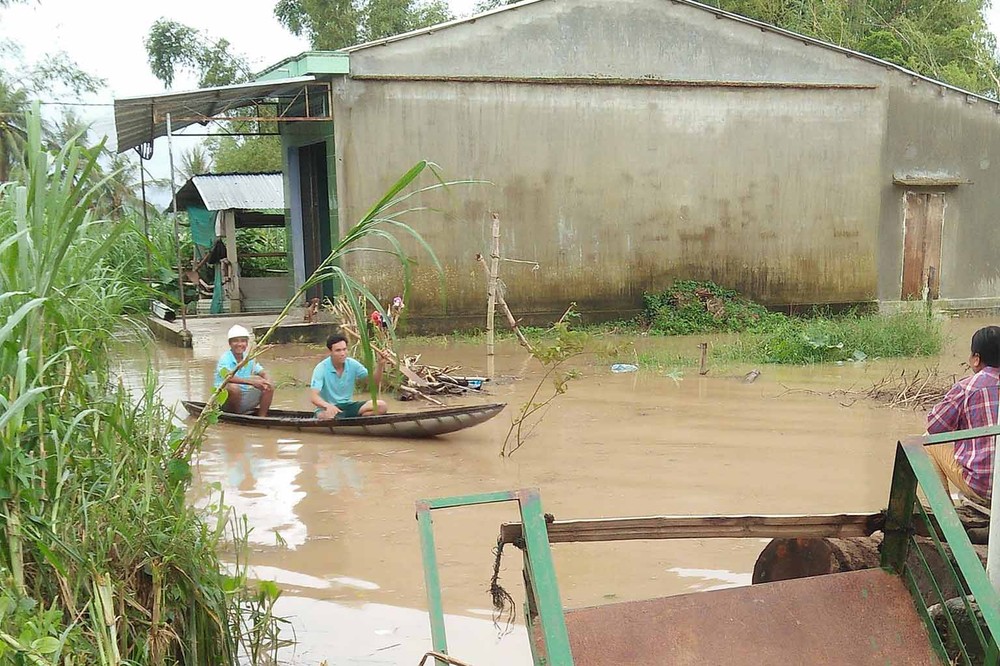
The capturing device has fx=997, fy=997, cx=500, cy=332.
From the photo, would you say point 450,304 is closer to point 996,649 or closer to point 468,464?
point 468,464

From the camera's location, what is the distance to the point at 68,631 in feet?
9.64

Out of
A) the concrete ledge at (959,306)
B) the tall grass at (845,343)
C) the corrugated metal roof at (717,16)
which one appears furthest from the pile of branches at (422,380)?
the concrete ledge at (959,306)

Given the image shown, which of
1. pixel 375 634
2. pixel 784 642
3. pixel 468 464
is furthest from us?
pixel 468 464

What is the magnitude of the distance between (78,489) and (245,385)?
18.8 ft

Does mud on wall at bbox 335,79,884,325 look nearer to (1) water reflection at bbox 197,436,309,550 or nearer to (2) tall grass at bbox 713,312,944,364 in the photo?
(2) tall grass at bbox 713,312,944,364

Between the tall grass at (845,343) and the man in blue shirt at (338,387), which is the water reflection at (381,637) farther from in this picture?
the tall grass at (845,343)

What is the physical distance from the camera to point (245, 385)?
9.04 meters

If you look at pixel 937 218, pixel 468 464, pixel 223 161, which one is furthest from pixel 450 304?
pixel 223 161

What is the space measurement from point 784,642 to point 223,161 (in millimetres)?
31618

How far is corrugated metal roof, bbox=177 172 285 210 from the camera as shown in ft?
55.2

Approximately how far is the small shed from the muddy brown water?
16.7 feet

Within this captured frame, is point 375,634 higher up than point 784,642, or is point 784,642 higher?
point 784,642

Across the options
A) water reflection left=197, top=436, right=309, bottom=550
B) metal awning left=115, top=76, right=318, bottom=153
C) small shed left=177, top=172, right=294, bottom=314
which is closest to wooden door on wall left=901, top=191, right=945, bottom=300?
metal awning left=115, top=76, right=318, bottom=153

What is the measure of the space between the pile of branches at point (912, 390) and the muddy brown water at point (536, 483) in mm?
218
